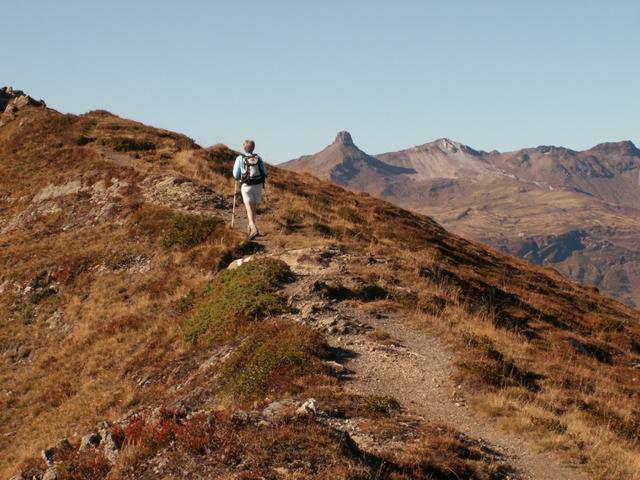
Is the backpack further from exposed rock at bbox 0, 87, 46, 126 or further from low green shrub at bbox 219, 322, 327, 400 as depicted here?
exposed rock at bbox 0, 87, 46, 126

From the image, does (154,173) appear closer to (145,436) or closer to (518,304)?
(518,304)

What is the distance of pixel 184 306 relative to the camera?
78.9 ft

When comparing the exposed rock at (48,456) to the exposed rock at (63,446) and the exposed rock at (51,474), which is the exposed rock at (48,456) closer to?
the exposed rock at (63,446)

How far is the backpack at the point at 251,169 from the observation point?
2598cm

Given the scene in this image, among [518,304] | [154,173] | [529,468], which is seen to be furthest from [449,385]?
[154,173]

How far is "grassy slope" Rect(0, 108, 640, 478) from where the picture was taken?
17.5 m

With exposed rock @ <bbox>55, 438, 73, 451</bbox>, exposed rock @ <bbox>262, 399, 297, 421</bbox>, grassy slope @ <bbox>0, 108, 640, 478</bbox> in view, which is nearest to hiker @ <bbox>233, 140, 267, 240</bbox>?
grassy slope @ <bbox>0, 108, 640, 478</bbox>

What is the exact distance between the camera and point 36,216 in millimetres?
39625

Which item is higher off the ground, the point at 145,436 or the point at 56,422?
the point at 145,436

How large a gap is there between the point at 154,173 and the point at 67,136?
16123mm

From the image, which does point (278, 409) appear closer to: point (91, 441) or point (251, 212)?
point (91, 441)

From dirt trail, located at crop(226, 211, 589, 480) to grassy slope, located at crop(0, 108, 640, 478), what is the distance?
0.61 m

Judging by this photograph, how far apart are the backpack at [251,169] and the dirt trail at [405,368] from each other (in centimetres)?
425

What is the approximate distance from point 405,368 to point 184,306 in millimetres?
9684
